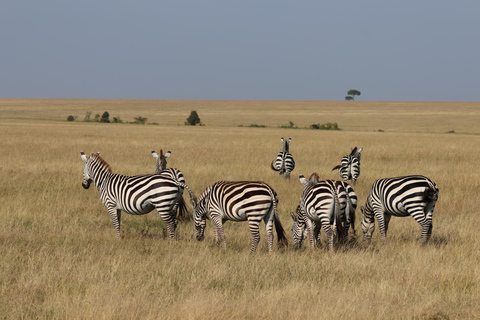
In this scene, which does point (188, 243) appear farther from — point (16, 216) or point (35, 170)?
point (35, 170)

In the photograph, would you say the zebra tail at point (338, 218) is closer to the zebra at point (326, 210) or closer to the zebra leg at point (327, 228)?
the zebra at point (326, 210)

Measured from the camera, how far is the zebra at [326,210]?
7.58 meters

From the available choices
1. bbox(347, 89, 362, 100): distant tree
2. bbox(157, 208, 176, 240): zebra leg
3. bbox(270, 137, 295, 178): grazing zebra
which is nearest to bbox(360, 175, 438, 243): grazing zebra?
bbox(157, 208, 176, 240): zebra leg

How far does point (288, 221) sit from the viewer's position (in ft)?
35.7

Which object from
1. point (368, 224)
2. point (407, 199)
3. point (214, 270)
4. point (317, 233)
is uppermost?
point (407, 199)

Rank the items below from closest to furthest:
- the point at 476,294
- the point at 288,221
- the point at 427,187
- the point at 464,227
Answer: the point at 476,294 < the point at 427,187 < the point at 464,227 < the point at 288,221

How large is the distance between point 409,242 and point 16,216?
832 cm

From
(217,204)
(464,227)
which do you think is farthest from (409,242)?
(217,204)

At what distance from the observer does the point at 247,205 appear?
7461mm

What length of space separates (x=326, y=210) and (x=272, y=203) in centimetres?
87

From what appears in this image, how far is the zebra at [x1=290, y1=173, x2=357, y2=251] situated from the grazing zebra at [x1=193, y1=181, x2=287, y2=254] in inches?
21.4

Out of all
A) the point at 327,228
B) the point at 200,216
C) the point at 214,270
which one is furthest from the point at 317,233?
the point at 214,270

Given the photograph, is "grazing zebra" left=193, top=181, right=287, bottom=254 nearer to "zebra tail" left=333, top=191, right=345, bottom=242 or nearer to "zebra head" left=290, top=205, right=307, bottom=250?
"zebra head" left=290, top=205, right=307, bottom=250

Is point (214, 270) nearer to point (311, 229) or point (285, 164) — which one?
point (311, 229)
